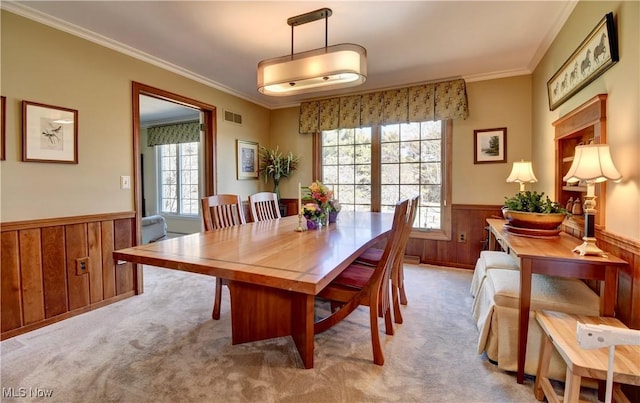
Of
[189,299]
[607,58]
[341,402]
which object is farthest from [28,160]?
[607,58]

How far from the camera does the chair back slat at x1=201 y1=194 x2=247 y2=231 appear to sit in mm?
2463

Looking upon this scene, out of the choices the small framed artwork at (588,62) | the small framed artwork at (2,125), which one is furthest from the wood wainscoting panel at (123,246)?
the small framed artwork at (588,62)

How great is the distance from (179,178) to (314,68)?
5.13 metres

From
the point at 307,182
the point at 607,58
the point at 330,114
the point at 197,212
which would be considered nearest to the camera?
the point at 607,58

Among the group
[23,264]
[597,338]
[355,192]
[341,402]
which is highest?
[355,192]

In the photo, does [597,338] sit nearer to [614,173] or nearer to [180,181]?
[614,173]

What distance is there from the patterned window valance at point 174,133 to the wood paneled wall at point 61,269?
3321mm

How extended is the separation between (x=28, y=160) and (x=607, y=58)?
396 cm

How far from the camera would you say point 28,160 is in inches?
90.6

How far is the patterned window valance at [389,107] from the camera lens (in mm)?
3797

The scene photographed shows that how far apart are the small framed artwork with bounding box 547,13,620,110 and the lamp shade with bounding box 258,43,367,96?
1.41 meters

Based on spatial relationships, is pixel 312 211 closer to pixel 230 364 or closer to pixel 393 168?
pixel 230 364

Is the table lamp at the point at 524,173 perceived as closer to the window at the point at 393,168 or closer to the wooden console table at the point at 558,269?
the window at the point at 393,168

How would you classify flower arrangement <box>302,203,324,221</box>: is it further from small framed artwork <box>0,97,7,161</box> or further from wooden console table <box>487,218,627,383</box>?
small framed artwork <box>0,97,7,161</box>
